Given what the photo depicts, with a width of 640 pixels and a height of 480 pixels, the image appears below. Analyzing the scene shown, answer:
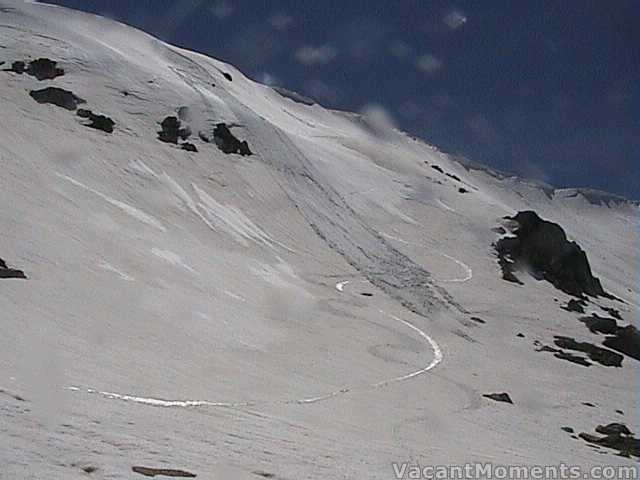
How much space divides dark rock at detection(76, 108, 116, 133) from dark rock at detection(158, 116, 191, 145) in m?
3.33

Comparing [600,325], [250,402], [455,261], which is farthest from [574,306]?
[250,402]

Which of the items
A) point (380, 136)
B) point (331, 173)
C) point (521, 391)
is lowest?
point (521, 391)

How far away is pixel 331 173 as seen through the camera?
6397 centimetres

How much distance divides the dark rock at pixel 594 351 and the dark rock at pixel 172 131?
91.1ft

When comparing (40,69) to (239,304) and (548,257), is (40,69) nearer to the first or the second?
(239,304)

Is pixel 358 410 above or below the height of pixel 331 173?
below

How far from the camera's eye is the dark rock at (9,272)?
822 inches

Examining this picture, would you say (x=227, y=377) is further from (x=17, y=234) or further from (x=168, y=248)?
(x=168, y=248)

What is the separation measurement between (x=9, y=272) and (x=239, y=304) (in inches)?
376

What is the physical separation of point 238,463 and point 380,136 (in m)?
102

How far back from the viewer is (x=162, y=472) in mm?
9852

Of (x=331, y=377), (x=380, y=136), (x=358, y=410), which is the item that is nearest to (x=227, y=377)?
(x=358, y=410)

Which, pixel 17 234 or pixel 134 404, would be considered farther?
pixel 17 234

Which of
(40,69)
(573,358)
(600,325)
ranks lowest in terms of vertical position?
(573,358)
